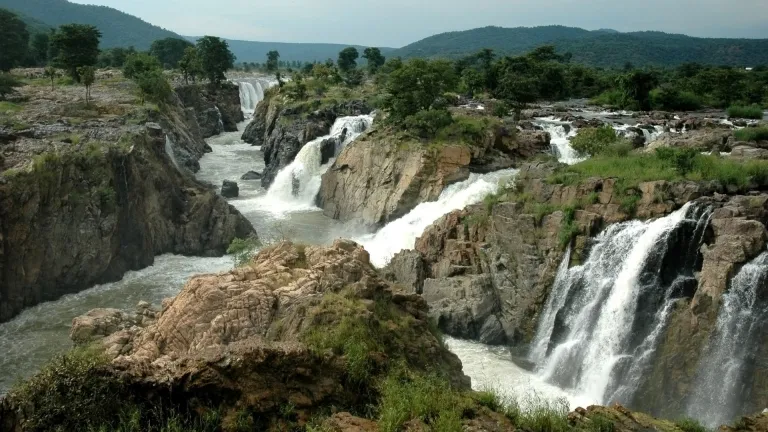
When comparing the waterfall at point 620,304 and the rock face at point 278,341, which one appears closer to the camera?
the rock face at point 278,341

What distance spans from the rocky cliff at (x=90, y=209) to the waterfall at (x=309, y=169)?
313 inches

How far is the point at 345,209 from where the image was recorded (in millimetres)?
34938

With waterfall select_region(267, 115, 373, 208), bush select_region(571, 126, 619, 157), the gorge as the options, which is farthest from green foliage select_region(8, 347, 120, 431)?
waterfall select_region(267, 115, 373, 208)

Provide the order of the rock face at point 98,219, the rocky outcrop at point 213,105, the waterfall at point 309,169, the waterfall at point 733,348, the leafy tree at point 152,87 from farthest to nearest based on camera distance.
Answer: the rocky outcrop at point 213,105
the leafy tree at point 152,87
the waterfall at point 309,169
the rock face at point 98,219
the waterfall at point 733,348

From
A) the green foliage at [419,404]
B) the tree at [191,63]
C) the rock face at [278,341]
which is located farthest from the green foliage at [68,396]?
the tree at [191,63]

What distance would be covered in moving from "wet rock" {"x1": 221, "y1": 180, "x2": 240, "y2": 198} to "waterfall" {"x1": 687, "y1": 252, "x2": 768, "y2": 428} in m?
29.6

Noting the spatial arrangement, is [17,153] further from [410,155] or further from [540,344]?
[540,344]

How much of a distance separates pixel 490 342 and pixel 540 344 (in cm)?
163

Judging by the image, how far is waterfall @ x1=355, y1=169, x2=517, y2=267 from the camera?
2780 cm

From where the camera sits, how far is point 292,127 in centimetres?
4628

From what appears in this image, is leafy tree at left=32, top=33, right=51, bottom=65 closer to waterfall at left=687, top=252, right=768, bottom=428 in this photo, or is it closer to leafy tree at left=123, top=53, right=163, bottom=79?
leafy tree at left=123, top=53, right=163, bottom=79

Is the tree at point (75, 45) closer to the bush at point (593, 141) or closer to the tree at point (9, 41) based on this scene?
the tree at point (9, 41)

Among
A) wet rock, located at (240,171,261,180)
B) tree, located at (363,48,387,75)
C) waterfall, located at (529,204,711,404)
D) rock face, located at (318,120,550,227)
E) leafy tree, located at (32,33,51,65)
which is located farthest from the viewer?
tree, located at (363,48,387,75)

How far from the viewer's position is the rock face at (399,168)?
3128 centimetres
